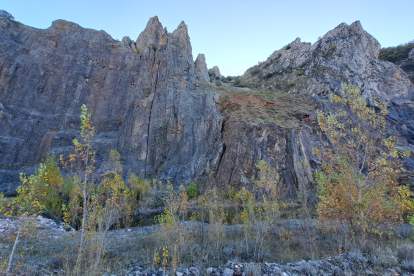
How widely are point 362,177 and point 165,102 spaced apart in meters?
36.1

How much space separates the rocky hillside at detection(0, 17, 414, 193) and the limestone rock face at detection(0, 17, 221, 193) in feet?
0.64

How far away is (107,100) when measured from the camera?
4534cm

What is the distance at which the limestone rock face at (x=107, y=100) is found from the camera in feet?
118

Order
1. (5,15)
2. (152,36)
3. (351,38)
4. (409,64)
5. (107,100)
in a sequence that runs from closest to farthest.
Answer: (107,100) < (5,15) < (152,36) < (351,38) < (409,64)

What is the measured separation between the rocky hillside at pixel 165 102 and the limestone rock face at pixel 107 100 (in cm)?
19

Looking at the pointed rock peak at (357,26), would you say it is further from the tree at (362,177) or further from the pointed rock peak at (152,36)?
the tree at (362,177)

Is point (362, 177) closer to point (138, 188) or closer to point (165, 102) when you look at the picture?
point (138, 188)

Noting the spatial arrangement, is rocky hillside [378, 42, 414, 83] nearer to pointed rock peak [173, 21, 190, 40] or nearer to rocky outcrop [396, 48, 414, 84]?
rocky outcrop [396, 48, 414, 84]

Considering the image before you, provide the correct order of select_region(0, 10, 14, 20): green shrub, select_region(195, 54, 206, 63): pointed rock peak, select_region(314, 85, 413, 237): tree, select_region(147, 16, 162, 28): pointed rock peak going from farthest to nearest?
select_region(195, 54, 206, 63): pointed rock peak, select_region(147, 16, 162, 28): pointed rock peak, select_region(0, 10, 14, 20): green shrub, select_region(314, 85, 413, 237): tree

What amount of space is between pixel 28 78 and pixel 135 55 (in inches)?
827

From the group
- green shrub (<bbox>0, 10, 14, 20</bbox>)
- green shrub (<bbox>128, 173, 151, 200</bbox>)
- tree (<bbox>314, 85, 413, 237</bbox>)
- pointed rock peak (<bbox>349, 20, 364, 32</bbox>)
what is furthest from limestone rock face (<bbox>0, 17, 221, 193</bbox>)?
pointed rock peak (<bbox>349, 20, 364, 32</bbox>)

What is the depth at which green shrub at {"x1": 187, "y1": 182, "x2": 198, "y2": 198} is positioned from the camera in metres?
30.3

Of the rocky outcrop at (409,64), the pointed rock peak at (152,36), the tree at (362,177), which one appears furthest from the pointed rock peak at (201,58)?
the tree at (362,177)

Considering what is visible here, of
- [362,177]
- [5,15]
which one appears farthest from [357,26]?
[5,15]
